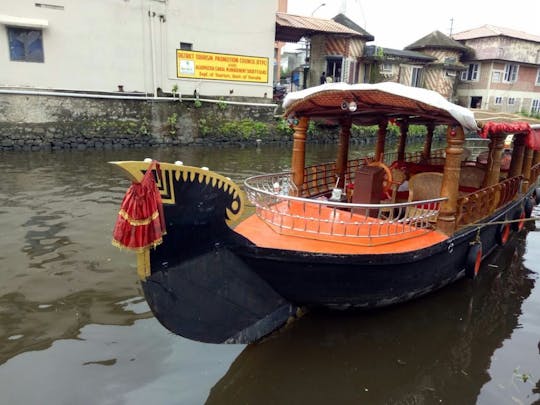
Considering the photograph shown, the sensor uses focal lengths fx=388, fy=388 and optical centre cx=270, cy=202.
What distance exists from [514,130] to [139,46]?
1726 centimetres

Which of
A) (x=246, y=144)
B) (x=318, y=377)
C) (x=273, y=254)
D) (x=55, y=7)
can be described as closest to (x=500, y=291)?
(x=318, y=377)

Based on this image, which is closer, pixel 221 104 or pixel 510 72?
pixel 221 104

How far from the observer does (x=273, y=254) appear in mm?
3799

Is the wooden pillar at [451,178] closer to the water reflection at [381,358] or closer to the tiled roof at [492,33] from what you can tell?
the water reflection at [381,358]

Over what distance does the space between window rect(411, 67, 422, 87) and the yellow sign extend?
17663mm

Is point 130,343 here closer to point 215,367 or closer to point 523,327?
point 215,367

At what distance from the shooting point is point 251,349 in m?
4.29

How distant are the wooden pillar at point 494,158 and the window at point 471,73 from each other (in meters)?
36.0

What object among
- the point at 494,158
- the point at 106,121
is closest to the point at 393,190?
the point at 494,158

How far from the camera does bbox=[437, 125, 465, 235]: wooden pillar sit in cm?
448

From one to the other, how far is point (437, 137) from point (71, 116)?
27.0m

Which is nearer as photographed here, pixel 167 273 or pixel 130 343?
pixel 167 273

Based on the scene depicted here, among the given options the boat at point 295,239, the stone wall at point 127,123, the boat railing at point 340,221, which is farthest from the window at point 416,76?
the boat railing at point 340,221

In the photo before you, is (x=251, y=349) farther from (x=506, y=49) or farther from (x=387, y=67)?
(x=506, y=49)
